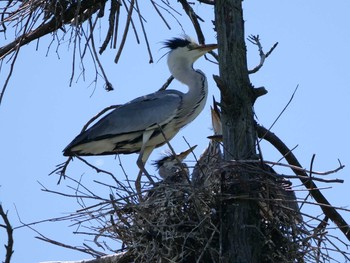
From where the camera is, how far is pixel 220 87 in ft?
18.2

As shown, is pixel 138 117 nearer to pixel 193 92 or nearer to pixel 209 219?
pixel 193 92

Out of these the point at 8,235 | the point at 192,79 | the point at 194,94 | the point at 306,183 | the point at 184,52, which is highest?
the point at 184,52

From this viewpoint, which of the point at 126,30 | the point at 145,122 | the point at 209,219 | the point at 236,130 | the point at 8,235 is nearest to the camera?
the point at 8,235

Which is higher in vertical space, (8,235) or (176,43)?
(176,43)

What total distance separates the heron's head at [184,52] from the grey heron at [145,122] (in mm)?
86

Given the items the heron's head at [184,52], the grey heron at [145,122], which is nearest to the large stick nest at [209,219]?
the grey heron at [145,122]

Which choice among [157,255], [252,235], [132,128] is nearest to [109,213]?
[157,255]

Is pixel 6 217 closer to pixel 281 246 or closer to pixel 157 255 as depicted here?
pixel 157 255

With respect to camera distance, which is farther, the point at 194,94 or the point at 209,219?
the point at 194,94

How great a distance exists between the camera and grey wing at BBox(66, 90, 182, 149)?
783 cm

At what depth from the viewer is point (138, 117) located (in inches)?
312

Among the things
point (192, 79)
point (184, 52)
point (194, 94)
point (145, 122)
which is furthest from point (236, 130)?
point (184, 52)

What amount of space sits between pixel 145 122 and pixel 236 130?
7.53ft

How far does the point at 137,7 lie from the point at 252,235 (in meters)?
1.48
